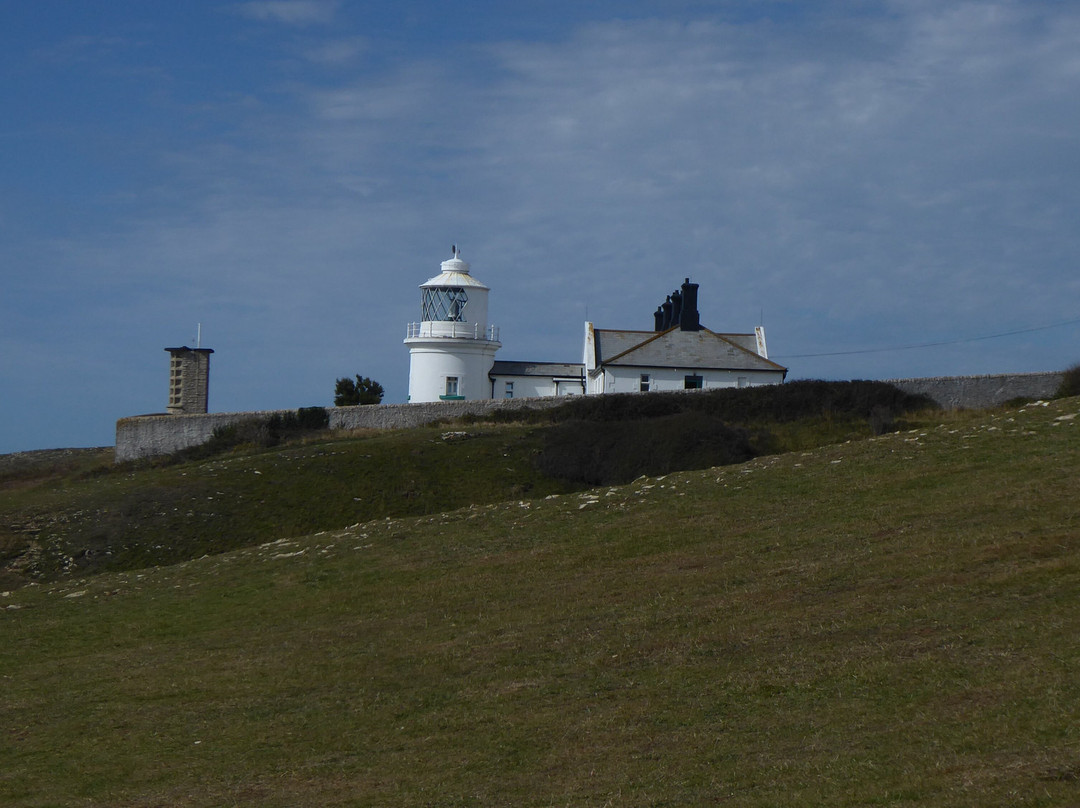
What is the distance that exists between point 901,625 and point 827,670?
1572 mm

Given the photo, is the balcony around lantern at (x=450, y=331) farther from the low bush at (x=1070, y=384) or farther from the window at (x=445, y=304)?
the low bush at (x=1070, y=384)

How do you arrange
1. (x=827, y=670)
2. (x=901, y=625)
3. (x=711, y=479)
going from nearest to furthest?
(x=827, y=670) → (x=901, y=625) → (x=711, y=479)

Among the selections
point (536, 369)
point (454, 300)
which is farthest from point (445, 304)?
point (536, 369)

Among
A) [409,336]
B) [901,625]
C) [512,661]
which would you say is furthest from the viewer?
[409,336]

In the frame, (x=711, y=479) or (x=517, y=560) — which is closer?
(x=517, y=560)

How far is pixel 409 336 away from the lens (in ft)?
203

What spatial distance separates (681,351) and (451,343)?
39.3ft

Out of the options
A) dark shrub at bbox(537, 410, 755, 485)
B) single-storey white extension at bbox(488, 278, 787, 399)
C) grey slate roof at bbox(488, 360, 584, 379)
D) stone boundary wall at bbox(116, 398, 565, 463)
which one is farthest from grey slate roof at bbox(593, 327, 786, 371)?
dark shrub at bbox(537, 410, 755, 485)

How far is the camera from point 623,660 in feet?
47.0

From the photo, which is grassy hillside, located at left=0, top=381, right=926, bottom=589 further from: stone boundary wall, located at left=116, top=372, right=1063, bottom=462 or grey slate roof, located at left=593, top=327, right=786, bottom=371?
grey slate roof, located at left=593, top=327, right=786, bottom=371

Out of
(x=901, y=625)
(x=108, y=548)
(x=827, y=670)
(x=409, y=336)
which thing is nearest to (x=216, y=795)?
(x=827, y=670)

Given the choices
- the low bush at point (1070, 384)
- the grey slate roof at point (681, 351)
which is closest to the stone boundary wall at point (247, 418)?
the grey slate roof at point (681, 351)

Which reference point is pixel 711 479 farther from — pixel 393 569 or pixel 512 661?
pixel 512 661

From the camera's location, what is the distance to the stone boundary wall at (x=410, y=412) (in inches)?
1722
